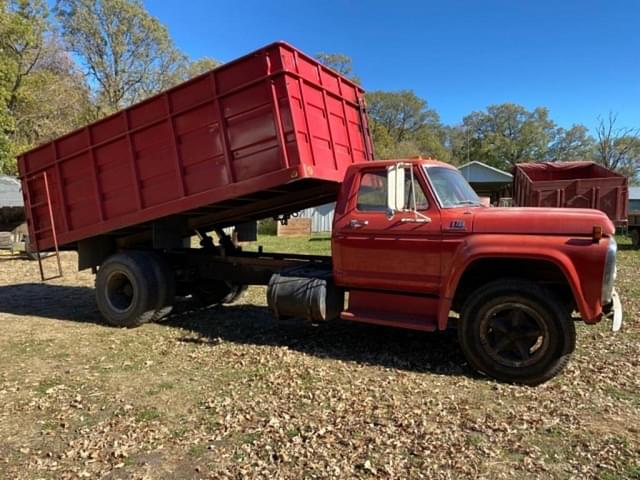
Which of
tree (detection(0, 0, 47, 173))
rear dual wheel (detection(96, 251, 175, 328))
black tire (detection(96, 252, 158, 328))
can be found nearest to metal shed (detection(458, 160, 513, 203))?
tree (detection(0, 0, 47, 173))

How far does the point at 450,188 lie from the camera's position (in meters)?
5.39

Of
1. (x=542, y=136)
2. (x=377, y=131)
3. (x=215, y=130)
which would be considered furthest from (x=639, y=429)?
(x=542, y=136)

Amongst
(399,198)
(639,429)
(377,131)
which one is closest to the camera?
(639,429)

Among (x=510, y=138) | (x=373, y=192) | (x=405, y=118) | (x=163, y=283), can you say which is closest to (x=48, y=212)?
(x=163, y=283)

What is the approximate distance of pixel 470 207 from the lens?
5246mm

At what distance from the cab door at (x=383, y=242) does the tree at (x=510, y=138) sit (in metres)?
65.2

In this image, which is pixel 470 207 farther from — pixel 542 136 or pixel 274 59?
pixel 542 136

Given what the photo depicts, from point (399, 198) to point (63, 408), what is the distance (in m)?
3.66

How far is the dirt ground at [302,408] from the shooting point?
3383mm

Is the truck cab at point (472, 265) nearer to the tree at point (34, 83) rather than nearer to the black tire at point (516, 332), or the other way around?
the black tire at point (516, 332)

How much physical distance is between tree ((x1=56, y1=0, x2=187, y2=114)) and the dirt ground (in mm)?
30998

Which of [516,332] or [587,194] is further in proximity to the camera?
[587,194]

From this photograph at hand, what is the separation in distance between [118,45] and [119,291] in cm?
3118

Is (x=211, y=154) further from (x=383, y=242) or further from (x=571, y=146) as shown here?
(x=571, y=146)
